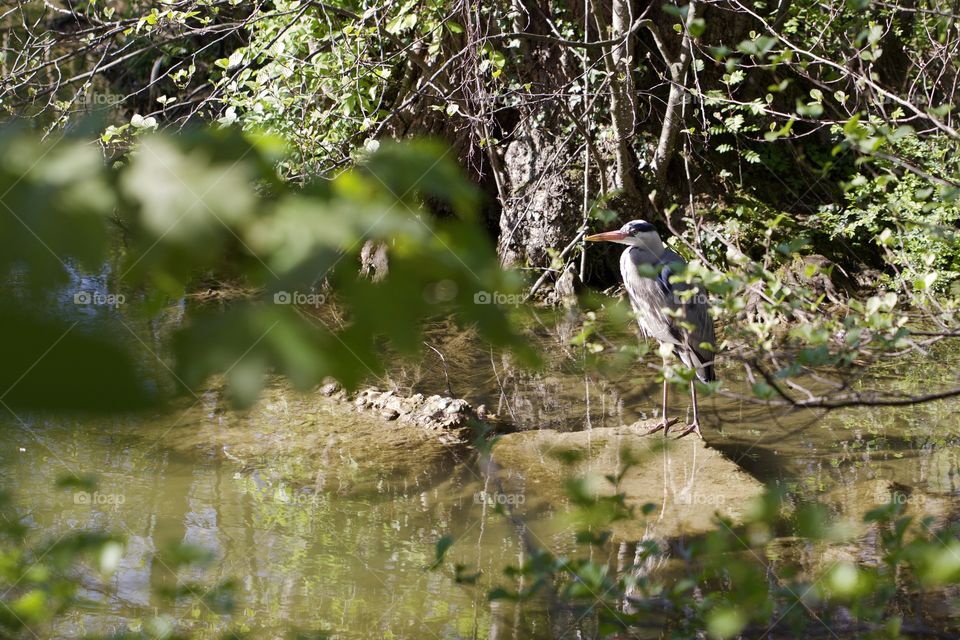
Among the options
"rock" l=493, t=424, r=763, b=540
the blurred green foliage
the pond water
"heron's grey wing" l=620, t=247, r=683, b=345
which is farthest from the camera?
"heron's grey wing" l=620, t=247, r=683, b=345

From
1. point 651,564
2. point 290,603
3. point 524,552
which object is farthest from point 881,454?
point 290,603

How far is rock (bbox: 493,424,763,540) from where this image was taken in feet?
13.3

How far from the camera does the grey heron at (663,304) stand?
5.29 meters

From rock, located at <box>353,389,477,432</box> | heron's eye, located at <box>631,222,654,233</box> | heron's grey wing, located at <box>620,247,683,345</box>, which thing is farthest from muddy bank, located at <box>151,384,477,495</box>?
heron's eye, located at <box>631,222,654,233</box>

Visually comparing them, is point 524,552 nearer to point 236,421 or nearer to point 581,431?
point 581,431

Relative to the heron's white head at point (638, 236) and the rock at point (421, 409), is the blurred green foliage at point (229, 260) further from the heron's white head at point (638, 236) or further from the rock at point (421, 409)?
the heron's white head at point (638, 236)

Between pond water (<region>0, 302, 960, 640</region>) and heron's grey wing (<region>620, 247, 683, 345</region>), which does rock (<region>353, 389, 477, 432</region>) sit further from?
heron's grey wing (<region>620, 247, 683, 345</region>)

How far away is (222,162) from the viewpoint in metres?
0.71

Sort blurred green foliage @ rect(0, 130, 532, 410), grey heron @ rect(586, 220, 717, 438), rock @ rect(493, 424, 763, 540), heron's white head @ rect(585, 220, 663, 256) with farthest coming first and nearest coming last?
heron's white head @ rect(585, 220, 663, 256) < grey heron @ rect(586, 220, 717, 438) < rock @ rect(493, 424, 763, 540) < blurred green foliage @ rect(0, 130, 532, 410)

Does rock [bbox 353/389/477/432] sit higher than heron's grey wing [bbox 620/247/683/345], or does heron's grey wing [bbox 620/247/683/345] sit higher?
heron's grey wing [bbox 620/247/683/345]

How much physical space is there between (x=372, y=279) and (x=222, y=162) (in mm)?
148

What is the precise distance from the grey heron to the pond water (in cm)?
41

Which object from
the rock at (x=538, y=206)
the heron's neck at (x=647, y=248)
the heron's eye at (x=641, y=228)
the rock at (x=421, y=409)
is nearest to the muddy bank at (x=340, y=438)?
the rock at (x=421, y=409)

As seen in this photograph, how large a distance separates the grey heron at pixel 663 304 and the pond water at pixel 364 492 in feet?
1.33
